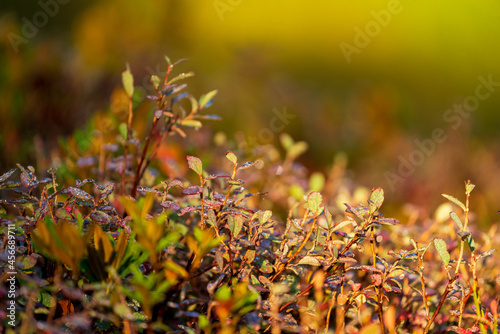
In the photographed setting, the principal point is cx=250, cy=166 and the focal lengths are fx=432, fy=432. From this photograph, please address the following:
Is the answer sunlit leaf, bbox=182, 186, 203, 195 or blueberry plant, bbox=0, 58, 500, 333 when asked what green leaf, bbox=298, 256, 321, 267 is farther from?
sunlit leaf, bbox=182, 186, 203, 195

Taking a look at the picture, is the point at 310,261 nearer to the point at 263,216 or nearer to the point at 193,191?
the point at 263,216

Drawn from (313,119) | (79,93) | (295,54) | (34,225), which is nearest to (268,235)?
(34,225)

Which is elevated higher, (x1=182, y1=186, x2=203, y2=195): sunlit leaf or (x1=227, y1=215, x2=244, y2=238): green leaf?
(x1=182, y1=186, x2=203, y2=195): sunlit leaf

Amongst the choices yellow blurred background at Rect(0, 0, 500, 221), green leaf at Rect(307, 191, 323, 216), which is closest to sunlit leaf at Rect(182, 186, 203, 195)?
green leaf at Rect(307, 191, 323, 216)

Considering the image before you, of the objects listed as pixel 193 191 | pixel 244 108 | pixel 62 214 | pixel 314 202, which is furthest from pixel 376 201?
pixel 244 108

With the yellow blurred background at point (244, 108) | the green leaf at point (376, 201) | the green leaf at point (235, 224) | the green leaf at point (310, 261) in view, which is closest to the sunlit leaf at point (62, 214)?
the green leaf at point (235, 224)

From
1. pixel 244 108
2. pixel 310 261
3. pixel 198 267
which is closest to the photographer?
pixel 310 261

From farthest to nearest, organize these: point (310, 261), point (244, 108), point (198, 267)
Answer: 1. point (244, 108)
2. point (198, 267)
3. point (310, 261)

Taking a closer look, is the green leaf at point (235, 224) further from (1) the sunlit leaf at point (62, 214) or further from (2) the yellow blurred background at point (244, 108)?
(2) the yellow blurred background at point (244, 108)

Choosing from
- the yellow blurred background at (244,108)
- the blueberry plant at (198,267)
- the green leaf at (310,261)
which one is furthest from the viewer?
the yellow blurred background at (244,108)

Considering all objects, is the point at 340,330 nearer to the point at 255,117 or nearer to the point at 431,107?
the point at 255,117

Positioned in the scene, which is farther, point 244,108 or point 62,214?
point 244,108

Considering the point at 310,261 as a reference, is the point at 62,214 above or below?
above
